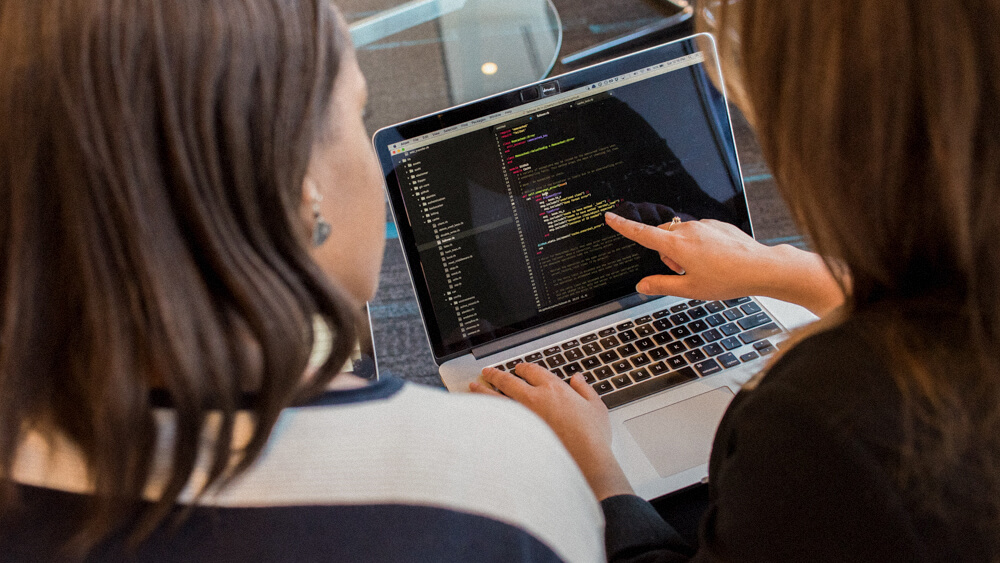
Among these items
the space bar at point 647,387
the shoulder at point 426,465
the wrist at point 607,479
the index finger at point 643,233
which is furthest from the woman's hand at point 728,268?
the shoulder at point 426,465

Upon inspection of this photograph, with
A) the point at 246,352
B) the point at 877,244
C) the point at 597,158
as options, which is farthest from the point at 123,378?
the point at 597,158

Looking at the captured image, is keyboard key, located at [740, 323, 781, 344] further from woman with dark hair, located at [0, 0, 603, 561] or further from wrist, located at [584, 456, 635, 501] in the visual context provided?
woman with dark hair, located at [0, 0, 603, 561]

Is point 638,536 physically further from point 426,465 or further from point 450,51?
point 450,51

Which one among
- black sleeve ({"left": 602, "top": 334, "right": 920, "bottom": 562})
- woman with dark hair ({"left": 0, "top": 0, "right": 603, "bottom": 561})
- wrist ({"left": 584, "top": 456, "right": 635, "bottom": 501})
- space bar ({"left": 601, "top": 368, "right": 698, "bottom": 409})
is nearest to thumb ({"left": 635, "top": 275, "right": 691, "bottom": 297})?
space bar ({"left": 601, "top": 368, "right": 698, "bottom": 409})

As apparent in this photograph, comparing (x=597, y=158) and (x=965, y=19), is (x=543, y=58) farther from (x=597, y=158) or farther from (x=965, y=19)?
(x=965, y=19)

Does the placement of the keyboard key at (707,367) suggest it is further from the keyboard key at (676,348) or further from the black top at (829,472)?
the black top at (829,472)

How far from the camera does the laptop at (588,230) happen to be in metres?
0.80

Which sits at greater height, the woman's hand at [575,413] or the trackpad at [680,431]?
the woman's hand at [575,413]

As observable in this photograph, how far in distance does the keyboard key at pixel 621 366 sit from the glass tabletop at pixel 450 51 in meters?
0.54

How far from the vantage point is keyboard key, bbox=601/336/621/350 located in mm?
847

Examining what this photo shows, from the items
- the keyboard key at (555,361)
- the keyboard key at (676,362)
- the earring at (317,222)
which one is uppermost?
the earring at (317,222)

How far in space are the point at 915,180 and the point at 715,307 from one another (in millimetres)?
484

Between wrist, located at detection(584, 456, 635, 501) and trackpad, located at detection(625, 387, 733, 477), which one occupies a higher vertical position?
wrist, located at detection(584, 456, 635, 501)

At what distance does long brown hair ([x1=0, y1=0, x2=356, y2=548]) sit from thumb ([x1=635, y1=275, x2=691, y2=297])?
525mm
